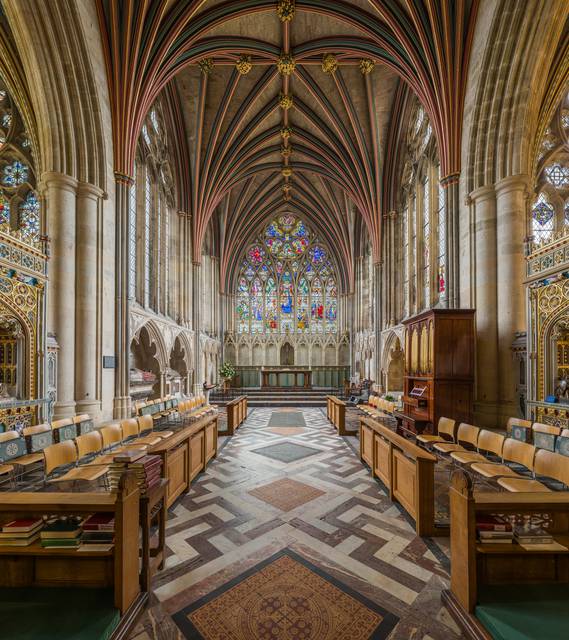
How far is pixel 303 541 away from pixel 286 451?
3.90 m

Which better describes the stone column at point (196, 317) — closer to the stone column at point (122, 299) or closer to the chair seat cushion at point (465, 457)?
the stone column at point (122, 299)

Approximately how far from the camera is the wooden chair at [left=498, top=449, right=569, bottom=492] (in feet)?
12.1

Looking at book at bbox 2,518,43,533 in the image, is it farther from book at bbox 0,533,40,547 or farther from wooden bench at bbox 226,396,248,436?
wooden bench at bbox 226,396,248,436

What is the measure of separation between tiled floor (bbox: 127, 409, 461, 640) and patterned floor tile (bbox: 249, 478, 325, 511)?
0.02m

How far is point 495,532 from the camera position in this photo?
260 cm

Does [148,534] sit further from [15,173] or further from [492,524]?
[15,173]

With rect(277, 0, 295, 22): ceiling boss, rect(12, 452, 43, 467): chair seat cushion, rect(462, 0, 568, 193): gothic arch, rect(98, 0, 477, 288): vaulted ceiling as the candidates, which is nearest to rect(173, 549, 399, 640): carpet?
rect(12, 452, 43, 467): chair seat cushion

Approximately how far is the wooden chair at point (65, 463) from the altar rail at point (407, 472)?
411 cm

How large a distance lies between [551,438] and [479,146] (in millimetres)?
7237

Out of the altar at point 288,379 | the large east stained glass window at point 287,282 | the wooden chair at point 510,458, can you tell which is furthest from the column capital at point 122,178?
the large east stained glass window at point 287,282

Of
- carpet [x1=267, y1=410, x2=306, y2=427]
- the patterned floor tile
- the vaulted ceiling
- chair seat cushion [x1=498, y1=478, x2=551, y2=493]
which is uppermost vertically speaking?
the vaulted ceiling

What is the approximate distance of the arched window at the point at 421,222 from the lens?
11570mm

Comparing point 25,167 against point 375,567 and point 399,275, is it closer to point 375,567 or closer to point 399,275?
point 375,567

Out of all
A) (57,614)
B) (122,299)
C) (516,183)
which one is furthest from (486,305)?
(122,299)
